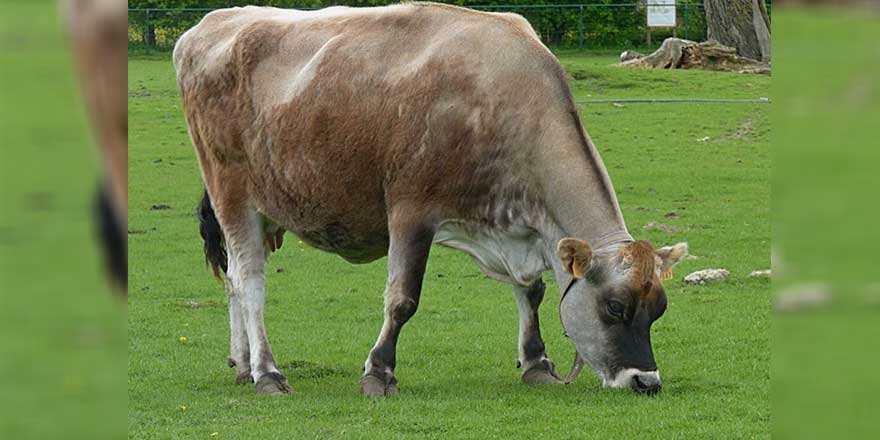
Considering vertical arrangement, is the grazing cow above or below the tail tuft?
below

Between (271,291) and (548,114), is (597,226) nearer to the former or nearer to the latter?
(548,114)

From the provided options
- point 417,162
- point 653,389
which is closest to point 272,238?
point 417,162

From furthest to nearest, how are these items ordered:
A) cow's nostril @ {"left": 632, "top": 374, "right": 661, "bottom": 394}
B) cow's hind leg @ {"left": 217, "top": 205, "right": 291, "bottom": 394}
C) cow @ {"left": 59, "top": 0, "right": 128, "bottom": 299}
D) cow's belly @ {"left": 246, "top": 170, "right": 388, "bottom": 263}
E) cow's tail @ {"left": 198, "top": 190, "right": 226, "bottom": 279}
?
cow's tail @ {"left": 198, "top": 190, "right": 226, "bottom": 279}
cow's hind leg @ {"left": 217, "top": 205, "right": 291, "bottom": 394}
cow's belly @ {"left": 246, "top": 170, "right": 388, "bottom": 263}
cow's nostril @ {"left": 632, "top": 374, "right": 661, "bottom": 394}
cow @ {"left": 59, "top": 0, "right": 128, "bottom": 299}

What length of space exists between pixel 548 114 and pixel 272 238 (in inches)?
105

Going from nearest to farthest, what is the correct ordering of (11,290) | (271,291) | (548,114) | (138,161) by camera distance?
(11,290) → (548,114) → (271,291) → (138,161)

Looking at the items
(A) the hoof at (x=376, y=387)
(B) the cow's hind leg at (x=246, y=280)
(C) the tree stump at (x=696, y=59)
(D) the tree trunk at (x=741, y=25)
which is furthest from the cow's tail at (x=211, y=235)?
(D) the tree trunk at (x=741, y=25)

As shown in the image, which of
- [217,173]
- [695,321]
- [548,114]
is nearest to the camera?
[548,114]

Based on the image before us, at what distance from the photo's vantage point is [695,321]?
468 inches

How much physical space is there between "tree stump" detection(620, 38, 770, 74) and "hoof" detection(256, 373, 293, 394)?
24.4 metres

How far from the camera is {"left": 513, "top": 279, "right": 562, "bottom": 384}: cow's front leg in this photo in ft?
30.9

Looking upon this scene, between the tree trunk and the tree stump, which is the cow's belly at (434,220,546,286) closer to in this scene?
the tree stump

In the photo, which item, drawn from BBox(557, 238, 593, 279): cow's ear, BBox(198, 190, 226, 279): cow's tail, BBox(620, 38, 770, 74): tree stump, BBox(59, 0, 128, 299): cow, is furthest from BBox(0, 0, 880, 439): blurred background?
BBox(620, 38, 770, 74): tree stump

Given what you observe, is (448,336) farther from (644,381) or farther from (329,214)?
(644,381)

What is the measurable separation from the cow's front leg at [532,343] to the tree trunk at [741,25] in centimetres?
2492
